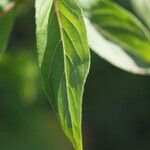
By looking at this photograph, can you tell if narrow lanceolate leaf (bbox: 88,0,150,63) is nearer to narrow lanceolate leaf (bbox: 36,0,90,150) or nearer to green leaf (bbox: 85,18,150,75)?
green leaf (bbox: 85,18,150,75)

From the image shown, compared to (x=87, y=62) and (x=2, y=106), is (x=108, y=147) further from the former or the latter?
(x=87, y=62)

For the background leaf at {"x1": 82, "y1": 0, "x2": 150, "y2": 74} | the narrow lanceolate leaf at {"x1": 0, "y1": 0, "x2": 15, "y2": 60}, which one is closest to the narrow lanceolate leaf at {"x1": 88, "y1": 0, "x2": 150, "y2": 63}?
the background leaf at {"x1": 82, "y1": 0, "x2": 150, "y2": 74}

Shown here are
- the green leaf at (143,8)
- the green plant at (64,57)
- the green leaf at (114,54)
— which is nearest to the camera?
the green plant at (64,57)

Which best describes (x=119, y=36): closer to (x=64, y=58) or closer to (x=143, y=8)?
(x=143, y=8)

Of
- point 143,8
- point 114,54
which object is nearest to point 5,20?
point 114,54

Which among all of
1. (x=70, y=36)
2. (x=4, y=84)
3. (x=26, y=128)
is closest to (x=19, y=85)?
(x=4, y=84)

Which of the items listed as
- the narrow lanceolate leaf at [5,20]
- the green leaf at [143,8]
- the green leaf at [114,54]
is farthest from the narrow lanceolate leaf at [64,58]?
the green leaf at [143,8]

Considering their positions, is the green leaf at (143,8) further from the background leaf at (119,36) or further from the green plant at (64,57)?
the green plant at (64,57)
